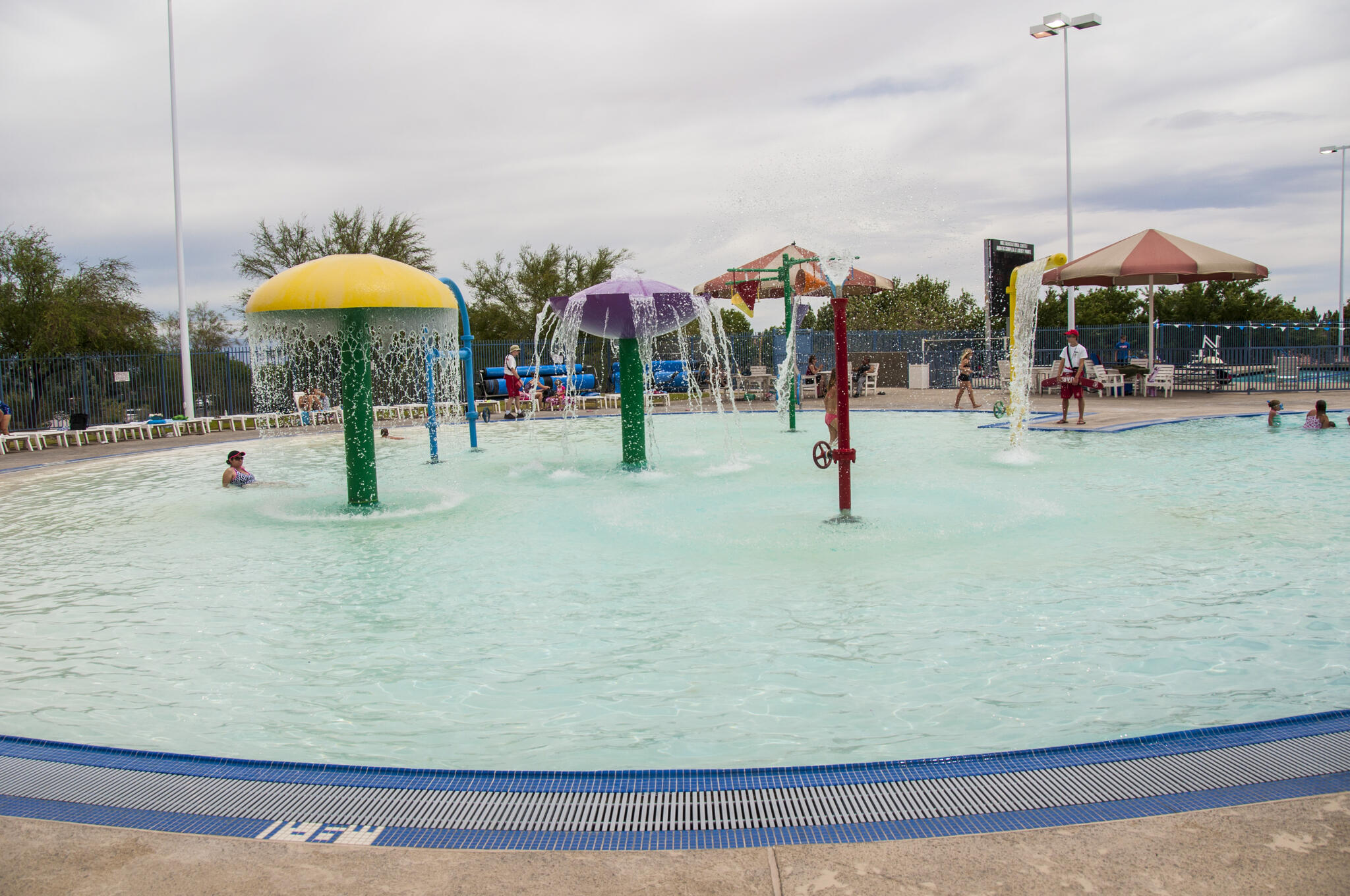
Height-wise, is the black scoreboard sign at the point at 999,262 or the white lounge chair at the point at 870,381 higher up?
the black scoreboard sign at the point at 999,262

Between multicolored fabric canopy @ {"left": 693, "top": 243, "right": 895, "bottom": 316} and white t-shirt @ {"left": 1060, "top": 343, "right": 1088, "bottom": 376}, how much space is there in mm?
4122

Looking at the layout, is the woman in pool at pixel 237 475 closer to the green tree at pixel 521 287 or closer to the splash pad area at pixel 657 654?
the splash pad area at pixel 657 654

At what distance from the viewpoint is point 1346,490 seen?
9734mm

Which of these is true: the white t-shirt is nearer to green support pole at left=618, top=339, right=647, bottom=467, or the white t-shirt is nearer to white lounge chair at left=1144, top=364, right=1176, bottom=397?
green support pole at left=618, top=339, right=647, bottom=467

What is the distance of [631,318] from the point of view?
12055mm

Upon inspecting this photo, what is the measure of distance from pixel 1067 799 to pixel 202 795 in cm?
311

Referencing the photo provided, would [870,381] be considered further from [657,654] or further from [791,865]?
[791,865]

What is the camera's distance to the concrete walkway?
2.60 meters

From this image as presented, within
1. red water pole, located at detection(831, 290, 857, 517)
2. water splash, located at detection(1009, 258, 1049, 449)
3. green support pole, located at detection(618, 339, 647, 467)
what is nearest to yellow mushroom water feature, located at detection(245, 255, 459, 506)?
green support pole, located at detection(618, 339, 647, 467)

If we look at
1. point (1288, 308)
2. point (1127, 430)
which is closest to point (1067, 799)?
point (1127, 430)

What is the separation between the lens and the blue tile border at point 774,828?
2.92 metres

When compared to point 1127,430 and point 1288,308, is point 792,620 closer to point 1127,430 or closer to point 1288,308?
point 1127,430

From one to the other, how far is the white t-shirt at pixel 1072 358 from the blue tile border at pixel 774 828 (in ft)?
47.2

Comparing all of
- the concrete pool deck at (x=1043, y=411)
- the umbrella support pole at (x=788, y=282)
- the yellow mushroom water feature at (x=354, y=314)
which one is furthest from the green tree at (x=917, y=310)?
the yellow mushroom water feature at (x=354, y=314)
